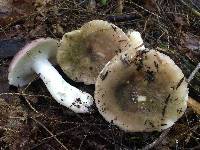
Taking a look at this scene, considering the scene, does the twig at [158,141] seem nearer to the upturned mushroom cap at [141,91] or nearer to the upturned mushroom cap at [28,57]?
the upturned mushroom cap at [141,91]

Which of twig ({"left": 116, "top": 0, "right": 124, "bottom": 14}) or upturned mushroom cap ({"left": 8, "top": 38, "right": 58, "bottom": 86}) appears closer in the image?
upturned mushroom cap ({"left": 8, "top": 38, "right": 58, "bottom": 86})

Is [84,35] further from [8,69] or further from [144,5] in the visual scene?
[144,5]

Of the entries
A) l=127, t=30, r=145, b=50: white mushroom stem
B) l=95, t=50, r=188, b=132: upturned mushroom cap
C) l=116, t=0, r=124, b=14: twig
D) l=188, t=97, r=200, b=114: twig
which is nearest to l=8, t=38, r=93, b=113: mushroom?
l=95, t=50, r=188, b=132: upturned mushroom cap

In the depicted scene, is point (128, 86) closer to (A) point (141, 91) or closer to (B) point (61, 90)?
(A) point (141, 91)

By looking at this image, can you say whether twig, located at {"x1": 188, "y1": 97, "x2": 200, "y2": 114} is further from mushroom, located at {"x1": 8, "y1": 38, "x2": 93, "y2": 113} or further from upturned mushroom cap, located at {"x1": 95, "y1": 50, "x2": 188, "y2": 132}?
mushroom, located at {"x1": 8, "y1": 38, "x2": 93, "y2": 113}

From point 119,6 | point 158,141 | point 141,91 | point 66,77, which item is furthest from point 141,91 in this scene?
point 119,6

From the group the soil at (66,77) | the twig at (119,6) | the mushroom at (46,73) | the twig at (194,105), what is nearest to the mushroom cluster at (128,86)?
the mushroom at (46,73)

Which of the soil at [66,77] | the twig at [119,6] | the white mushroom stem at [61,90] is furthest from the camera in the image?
the twig at [119,6]
